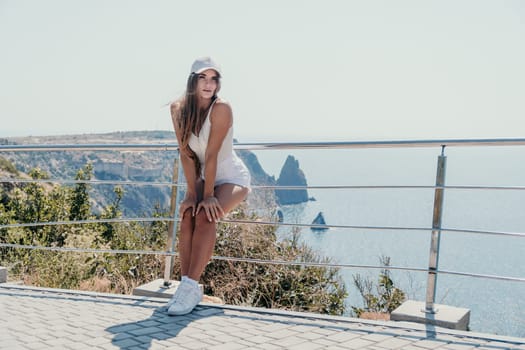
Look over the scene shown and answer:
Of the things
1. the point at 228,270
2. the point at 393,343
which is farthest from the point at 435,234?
the point at 228,270

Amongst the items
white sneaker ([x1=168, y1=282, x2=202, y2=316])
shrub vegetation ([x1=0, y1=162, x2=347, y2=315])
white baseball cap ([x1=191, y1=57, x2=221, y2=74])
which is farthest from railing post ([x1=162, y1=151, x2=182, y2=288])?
shrub vegetation ([x1=0, y1=162, x2=347, y2=315])

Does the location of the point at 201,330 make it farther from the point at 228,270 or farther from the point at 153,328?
the point at 228,270

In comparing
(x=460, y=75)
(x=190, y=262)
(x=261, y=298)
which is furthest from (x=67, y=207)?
(x=460, y=75)

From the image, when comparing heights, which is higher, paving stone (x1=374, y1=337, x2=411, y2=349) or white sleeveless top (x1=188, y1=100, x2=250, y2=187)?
white sleeveless top (x1=188, y1=100, x2=250, y2=187)

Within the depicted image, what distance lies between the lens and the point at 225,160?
3875 mm

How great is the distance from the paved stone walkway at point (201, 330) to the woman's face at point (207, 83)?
1.44 metres

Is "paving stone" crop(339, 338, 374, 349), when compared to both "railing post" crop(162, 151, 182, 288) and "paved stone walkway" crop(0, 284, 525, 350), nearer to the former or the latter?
"paved stone walkway" crop(0, 284, 525, 350)

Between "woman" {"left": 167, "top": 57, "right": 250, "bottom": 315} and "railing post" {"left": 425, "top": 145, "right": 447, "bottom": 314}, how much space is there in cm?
130

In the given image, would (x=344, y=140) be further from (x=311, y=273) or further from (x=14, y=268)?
(x=14, y=268)

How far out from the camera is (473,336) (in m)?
3.12

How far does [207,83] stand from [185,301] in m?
1.45

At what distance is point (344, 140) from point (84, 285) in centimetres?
309

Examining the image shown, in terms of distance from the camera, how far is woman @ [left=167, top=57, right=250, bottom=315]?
3.61m

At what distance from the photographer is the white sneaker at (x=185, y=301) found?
3.49 metres
